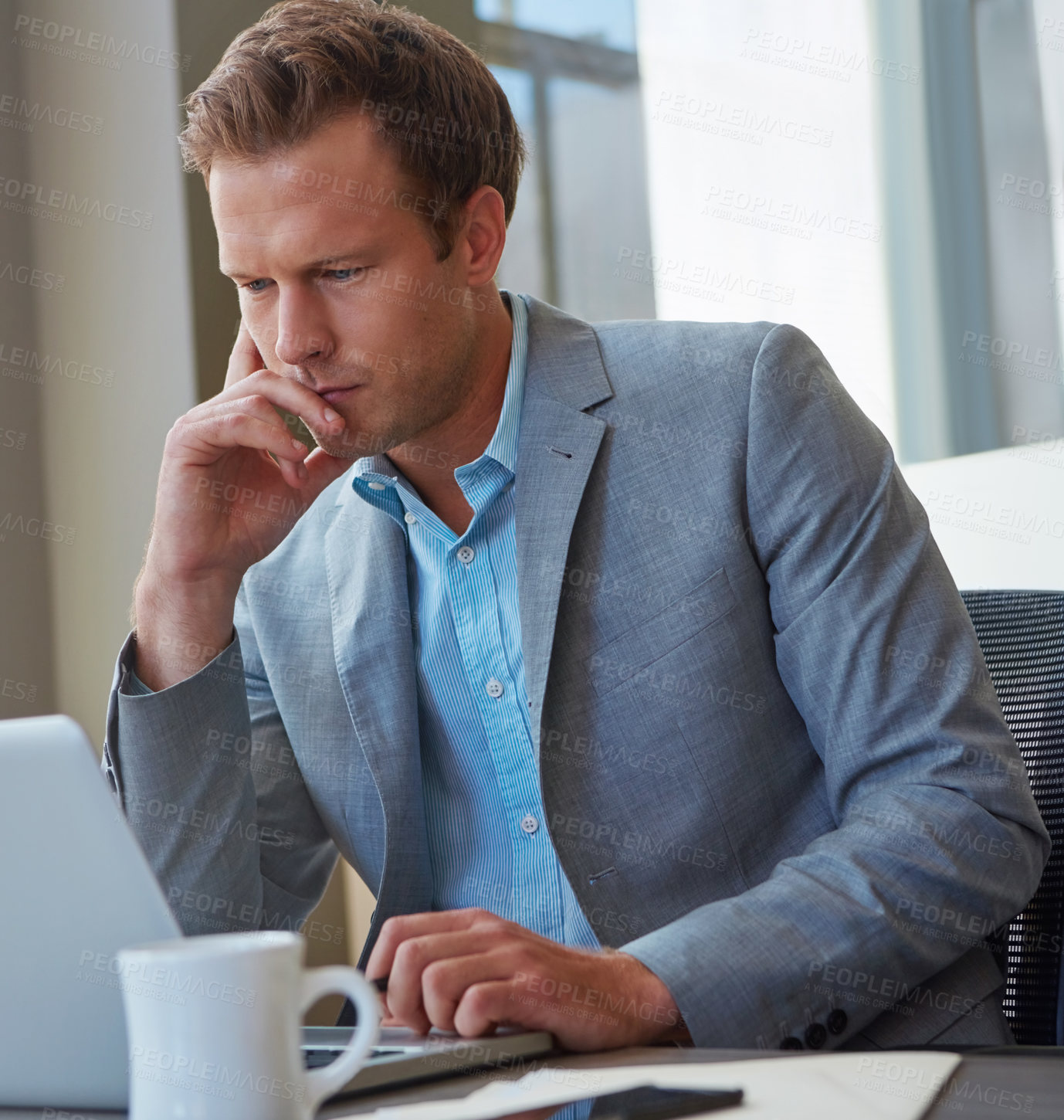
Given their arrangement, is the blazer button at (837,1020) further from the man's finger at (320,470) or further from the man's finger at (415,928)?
the man's finger at (320,470)

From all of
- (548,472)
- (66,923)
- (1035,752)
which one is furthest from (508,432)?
(66,923)

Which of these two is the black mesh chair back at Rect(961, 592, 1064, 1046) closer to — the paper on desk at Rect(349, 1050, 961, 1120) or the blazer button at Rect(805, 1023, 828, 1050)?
the blazer button at Rect(805, 1023, 828, 1050)

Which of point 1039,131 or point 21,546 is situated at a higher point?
point 1039,131

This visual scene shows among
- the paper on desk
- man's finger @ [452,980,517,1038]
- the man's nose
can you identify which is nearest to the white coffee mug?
the paper on desk

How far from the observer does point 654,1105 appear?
634 mm

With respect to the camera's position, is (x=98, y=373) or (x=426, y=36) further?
(x=98, y=373)

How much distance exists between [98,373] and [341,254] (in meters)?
1.54

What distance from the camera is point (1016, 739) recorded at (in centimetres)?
122

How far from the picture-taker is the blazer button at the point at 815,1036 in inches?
38.8

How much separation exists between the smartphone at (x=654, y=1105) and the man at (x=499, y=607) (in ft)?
1.30

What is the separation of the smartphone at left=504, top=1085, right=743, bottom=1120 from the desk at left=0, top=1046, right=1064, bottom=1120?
2.7 inches

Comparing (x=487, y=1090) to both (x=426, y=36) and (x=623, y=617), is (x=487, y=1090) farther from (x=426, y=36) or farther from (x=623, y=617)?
(x=426, y=36)

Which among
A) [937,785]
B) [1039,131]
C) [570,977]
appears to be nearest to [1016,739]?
[937,785]

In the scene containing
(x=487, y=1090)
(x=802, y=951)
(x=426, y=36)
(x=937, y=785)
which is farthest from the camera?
(x=426, y=36)
